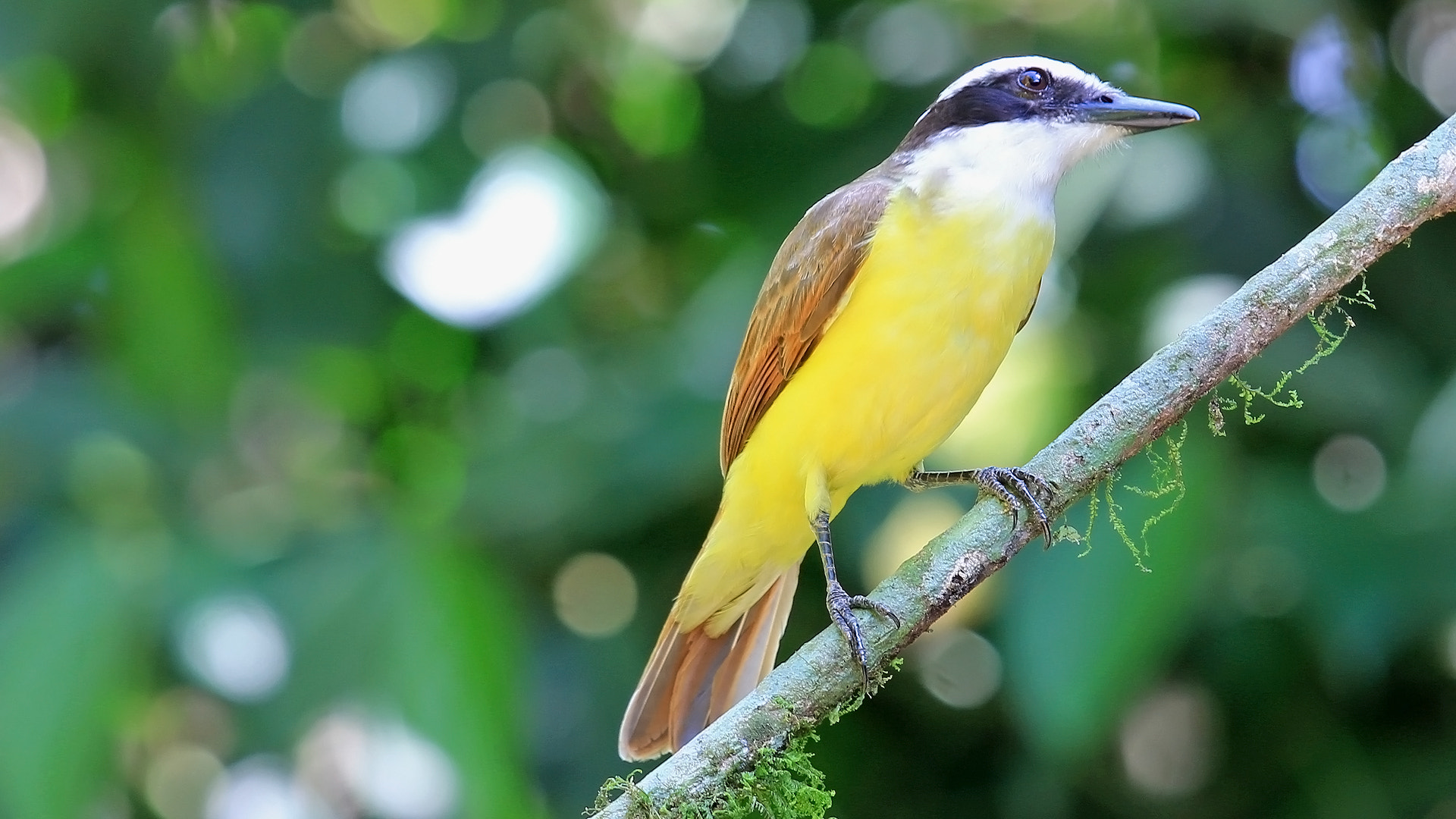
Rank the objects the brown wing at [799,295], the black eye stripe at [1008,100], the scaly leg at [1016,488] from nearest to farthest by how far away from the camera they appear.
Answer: the scaly leg at [1016,488], the brown wing at [799,295], the black eye stripe at [1008,100]

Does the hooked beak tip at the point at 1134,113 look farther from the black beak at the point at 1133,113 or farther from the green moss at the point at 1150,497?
the green moss at the point at 1150,497

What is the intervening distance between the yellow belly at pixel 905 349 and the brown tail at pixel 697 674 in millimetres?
312

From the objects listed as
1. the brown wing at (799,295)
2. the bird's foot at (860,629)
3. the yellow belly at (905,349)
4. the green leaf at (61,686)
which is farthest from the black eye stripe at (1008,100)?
the green leaf at (61,686)

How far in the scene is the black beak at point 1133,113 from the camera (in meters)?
2.62

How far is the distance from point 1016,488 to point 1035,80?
103 centimetres

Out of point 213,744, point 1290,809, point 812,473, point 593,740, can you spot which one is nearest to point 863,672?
point 812,473

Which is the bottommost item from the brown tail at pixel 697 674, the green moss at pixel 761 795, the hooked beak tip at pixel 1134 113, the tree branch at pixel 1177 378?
the green moss at pixel 761 795

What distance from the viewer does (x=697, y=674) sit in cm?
278

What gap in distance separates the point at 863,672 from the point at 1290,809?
1.66m

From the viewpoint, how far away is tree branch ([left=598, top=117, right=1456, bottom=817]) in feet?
6.06

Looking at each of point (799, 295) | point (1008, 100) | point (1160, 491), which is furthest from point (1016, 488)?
point (1008, 100)

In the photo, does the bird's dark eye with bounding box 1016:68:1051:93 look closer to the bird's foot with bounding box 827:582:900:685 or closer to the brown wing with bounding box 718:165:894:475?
the brown wing with bounding box 718:165:894:475

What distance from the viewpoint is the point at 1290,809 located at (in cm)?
302

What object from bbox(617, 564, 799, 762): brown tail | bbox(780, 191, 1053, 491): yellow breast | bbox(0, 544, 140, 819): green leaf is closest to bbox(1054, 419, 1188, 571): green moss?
bbox(780, 191, 1053, 491): yellow breast
